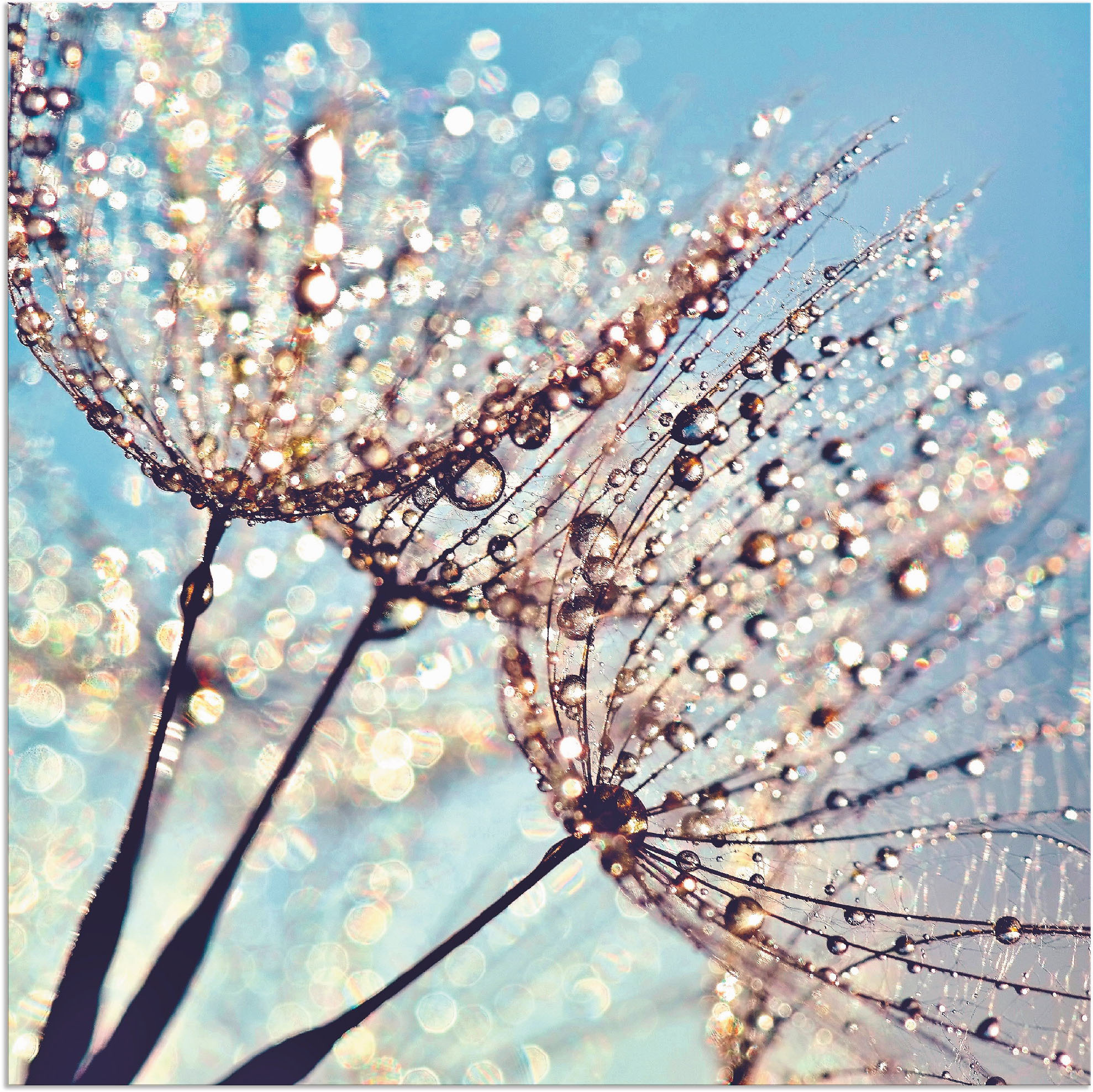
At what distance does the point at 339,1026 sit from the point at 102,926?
1.05 ft

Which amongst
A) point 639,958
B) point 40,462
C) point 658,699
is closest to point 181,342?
point 658,699

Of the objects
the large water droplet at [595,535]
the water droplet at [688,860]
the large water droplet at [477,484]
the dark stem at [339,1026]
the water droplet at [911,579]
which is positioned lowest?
the dark stem at [339,1026]

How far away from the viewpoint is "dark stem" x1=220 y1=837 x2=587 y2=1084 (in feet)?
2.65

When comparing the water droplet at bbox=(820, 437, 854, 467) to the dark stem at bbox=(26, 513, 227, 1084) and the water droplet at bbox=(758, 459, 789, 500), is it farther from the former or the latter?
the dark stem at bbox=(26, 513, 227, 1084)

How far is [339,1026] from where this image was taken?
83cm

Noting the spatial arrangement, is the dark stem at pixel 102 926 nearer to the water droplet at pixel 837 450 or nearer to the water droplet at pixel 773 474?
the water droplet at pixel 773 474

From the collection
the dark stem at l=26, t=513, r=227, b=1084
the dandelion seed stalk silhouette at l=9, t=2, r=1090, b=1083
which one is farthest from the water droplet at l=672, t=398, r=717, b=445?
the dark stem at l=26, t=513, r=227, b=1084

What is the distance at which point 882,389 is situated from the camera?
1.01 m

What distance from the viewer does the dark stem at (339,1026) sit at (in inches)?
31.8

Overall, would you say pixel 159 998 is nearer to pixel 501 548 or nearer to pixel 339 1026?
pixel 339 1026

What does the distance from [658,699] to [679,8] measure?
3.59ft

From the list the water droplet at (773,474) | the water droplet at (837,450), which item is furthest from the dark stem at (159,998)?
the water droplet at (837,450)

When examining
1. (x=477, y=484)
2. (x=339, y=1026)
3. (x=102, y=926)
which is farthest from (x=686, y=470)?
(x=102, y=926)

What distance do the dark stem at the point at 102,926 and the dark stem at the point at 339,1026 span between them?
21 centimetres
